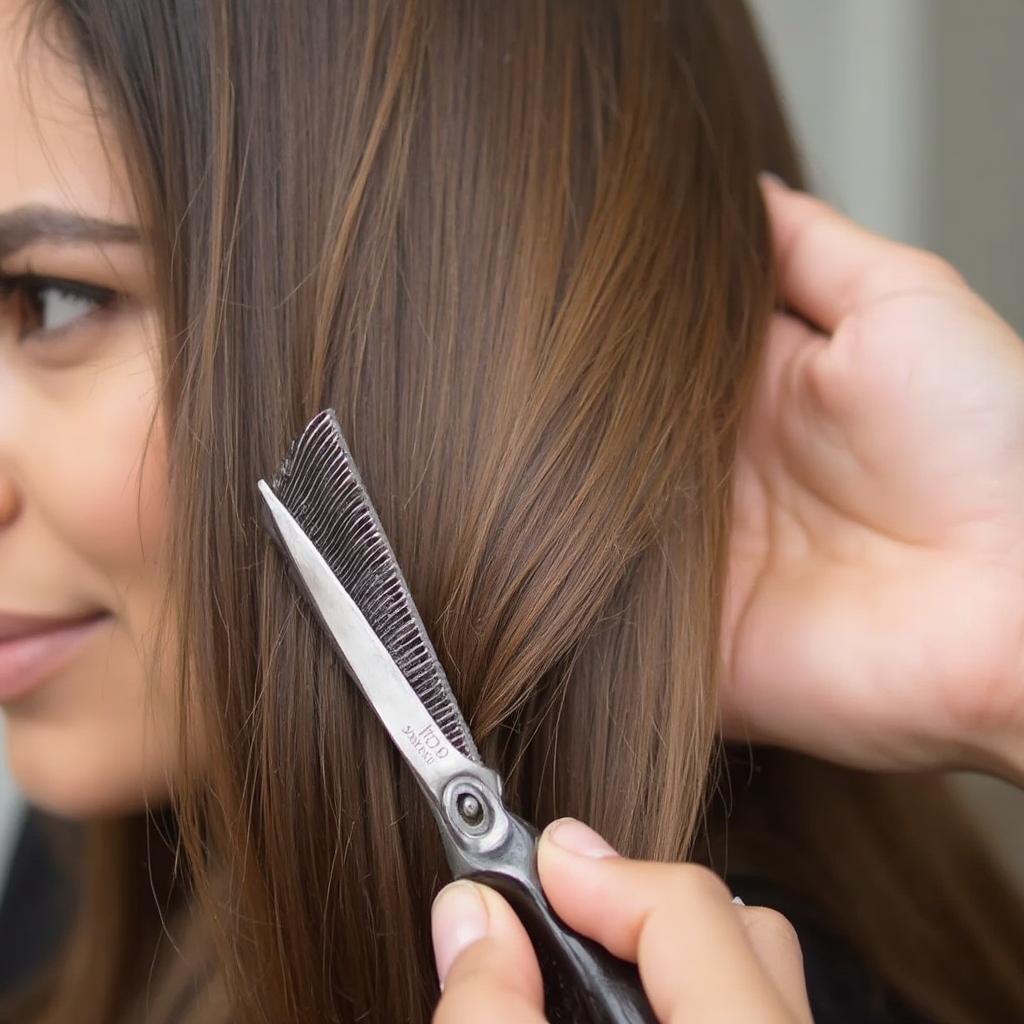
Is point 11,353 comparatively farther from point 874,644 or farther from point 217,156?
point 874,644

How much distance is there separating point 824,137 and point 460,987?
1.10 meters

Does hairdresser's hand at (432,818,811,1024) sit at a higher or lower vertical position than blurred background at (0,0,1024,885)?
lower

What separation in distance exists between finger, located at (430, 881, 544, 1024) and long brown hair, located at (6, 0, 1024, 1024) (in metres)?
0.11

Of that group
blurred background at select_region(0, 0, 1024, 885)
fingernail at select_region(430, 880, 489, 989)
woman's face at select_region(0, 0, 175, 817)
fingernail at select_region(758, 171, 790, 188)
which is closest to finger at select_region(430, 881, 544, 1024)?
fingernail at select_region(430, 880, 489, 989)

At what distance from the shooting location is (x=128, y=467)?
54 cm

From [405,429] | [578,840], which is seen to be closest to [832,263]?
[405,429]

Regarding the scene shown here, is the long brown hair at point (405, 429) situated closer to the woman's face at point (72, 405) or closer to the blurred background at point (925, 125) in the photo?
the woman's face at point (72, 405)

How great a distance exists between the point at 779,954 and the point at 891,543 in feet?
1.07

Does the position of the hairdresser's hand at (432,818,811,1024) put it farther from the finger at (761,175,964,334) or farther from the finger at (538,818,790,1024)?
the finger at (761,175,964,334)

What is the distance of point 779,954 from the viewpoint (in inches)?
14.7

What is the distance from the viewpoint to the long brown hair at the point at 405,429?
51cm

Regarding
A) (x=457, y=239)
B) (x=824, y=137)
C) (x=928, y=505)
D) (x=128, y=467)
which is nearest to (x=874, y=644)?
(x=928, y=505)

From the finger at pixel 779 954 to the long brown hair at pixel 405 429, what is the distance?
0.38 ft

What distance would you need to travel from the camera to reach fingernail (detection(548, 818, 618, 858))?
0.39m
